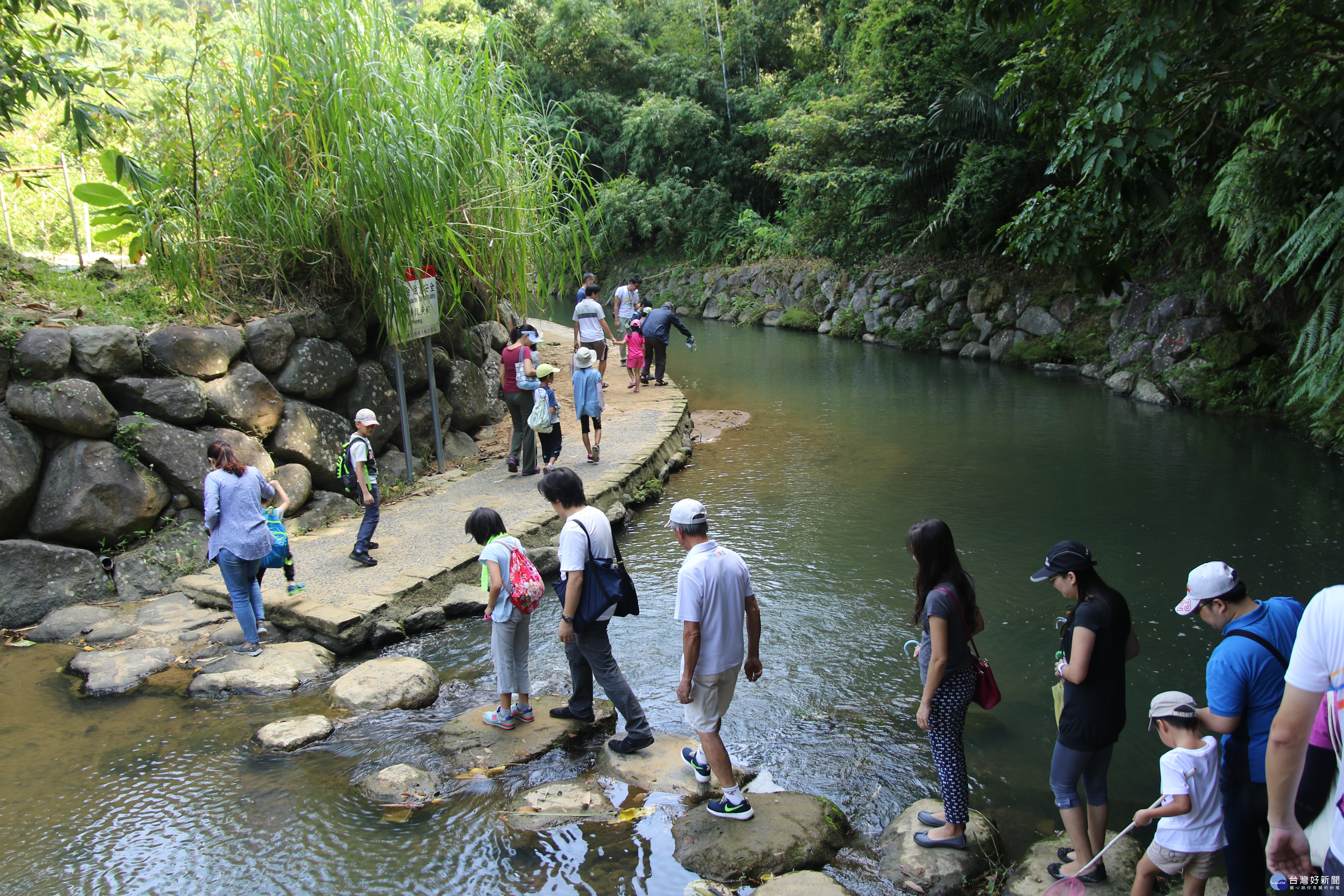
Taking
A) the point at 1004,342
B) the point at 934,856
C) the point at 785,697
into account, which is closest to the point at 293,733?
the point at 785,697

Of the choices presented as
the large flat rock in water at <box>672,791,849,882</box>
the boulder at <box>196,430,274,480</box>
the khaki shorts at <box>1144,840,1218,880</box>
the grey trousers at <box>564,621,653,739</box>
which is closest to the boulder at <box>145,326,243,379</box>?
the boulder at <box>196,430,274,480</box>

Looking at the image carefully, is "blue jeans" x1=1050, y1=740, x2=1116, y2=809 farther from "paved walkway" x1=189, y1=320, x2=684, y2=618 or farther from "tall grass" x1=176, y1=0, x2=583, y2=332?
"tall grass" x1=176, y1=0, x2=583, y2=332

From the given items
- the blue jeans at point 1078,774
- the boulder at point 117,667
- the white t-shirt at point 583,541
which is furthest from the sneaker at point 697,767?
the boulder at point 117,667

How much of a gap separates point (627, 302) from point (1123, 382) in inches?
333

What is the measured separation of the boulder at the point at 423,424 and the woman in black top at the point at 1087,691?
741 cm

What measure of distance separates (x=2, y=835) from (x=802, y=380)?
1374 centimetres

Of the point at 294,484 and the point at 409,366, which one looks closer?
the point at 294,484

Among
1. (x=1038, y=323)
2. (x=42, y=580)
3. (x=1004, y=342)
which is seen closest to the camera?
(x=42, y=580)

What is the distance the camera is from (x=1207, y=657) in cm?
554

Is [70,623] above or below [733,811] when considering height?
above

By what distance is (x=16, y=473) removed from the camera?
6.36 m

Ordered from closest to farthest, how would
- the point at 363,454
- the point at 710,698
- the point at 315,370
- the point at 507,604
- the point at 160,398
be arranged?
the point at 710,698 < the point at 507,604 < the point at 363,454 < the point at 160,398 < the point at 315,370

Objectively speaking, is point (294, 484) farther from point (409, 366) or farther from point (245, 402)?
point (409, 366)

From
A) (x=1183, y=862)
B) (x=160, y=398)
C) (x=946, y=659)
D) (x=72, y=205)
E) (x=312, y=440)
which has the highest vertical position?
(x=72, y=205)
